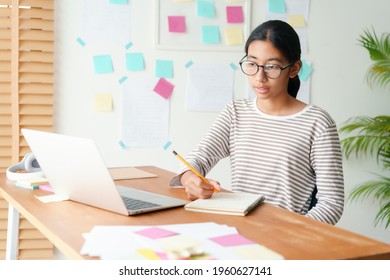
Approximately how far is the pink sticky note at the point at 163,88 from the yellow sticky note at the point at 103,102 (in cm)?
26

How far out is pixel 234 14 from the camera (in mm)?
3418

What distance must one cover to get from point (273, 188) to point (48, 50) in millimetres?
1584

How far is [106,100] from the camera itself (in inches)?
129

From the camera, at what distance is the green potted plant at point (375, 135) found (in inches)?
138

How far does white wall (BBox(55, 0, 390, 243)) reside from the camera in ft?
10.6

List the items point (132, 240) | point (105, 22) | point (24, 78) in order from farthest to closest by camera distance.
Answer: point (105, 22), point (24, 78), point (132, 240)

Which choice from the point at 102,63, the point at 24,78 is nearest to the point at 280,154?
the point at 102,63

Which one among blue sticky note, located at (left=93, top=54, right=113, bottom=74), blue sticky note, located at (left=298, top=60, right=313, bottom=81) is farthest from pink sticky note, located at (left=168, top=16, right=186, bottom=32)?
blue sticky note, located at (left=298, top=60, right=313, bottom=81)

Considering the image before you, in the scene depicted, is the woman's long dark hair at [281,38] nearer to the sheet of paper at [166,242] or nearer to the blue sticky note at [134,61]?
the sheet of paper at [166,242]


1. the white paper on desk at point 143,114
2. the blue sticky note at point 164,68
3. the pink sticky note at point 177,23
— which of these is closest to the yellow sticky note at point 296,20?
the pink sticky note at point 177,23

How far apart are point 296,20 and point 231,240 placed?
248cm

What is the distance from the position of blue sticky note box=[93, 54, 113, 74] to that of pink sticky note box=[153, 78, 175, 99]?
10.8 inches

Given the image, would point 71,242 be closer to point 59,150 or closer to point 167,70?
point 59,150

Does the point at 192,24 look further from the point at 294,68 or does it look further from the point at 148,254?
the point at 148,254
